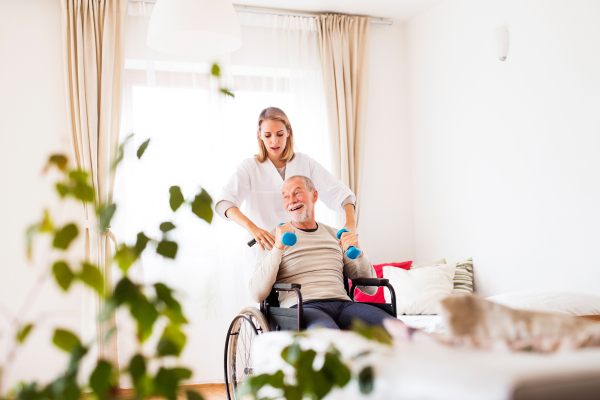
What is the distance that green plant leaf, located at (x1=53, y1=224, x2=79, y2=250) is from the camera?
1.66ft

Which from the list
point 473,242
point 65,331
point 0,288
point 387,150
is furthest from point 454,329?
point 387,150

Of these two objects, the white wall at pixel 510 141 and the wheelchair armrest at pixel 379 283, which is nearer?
the wheelchair armrest at pixel 379 283

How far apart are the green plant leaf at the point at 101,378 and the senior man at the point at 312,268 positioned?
179cm

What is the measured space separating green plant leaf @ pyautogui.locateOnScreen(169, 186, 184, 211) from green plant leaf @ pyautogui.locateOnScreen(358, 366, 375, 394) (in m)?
0.32

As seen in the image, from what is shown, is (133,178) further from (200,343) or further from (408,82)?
(408,82)

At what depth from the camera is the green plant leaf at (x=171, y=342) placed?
54cm

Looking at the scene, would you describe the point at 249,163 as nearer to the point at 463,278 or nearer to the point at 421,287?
the point at 421,287

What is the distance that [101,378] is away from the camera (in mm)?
508

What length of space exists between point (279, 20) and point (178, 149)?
1.22 metres

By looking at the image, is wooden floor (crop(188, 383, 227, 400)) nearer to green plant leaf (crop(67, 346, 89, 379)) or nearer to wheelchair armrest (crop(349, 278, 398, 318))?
wheelchair armrest (crop(349, 278, 398, 318))

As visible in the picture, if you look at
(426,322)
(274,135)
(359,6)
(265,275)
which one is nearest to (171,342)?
(265,275)

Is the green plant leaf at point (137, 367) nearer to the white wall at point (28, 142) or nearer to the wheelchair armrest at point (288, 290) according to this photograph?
the wheelchair armrest at point (288, 290)

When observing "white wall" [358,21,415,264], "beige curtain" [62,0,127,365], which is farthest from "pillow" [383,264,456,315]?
"beige curtain" [62,0,127,365]

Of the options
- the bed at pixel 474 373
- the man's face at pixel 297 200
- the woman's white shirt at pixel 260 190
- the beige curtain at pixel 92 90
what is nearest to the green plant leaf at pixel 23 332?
the bed at pixel 474 373
